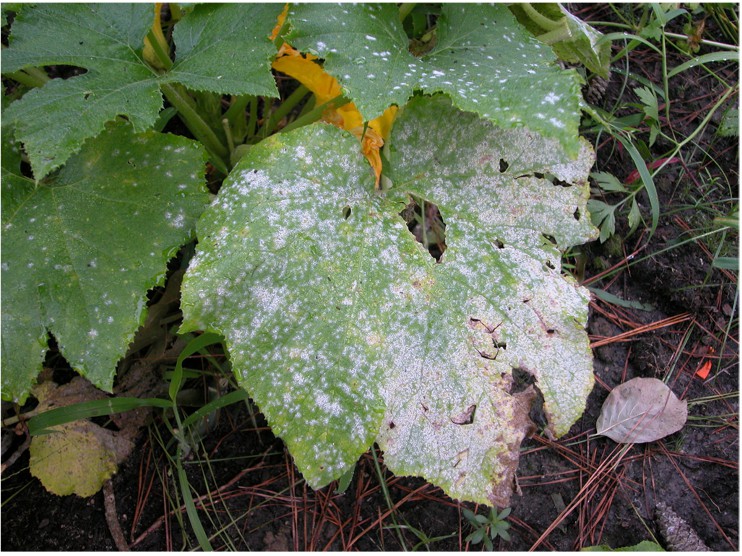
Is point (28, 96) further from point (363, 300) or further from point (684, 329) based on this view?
point (684, 329)

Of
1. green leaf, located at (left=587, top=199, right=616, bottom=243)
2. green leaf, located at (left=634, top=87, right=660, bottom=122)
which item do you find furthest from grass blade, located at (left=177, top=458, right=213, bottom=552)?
green leaf, located at (left=634, top=87, right=660, bottom=122)

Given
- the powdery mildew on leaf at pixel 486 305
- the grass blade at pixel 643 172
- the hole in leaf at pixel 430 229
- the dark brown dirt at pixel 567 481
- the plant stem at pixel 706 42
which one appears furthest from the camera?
the plant stem at pixel 706 42

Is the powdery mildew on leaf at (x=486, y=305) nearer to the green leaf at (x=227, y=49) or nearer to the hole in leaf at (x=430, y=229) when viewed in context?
the green leaf at (x=227, y=49)

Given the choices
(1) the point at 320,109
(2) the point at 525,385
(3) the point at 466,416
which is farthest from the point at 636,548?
(1) the point at 320,109

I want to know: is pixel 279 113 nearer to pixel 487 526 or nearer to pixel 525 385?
pixel 525 385

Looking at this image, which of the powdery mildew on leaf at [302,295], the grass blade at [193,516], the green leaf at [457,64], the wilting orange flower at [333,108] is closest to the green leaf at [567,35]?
the green leaf at [457,64]

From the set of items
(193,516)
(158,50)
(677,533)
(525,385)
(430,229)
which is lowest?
(677,533)
